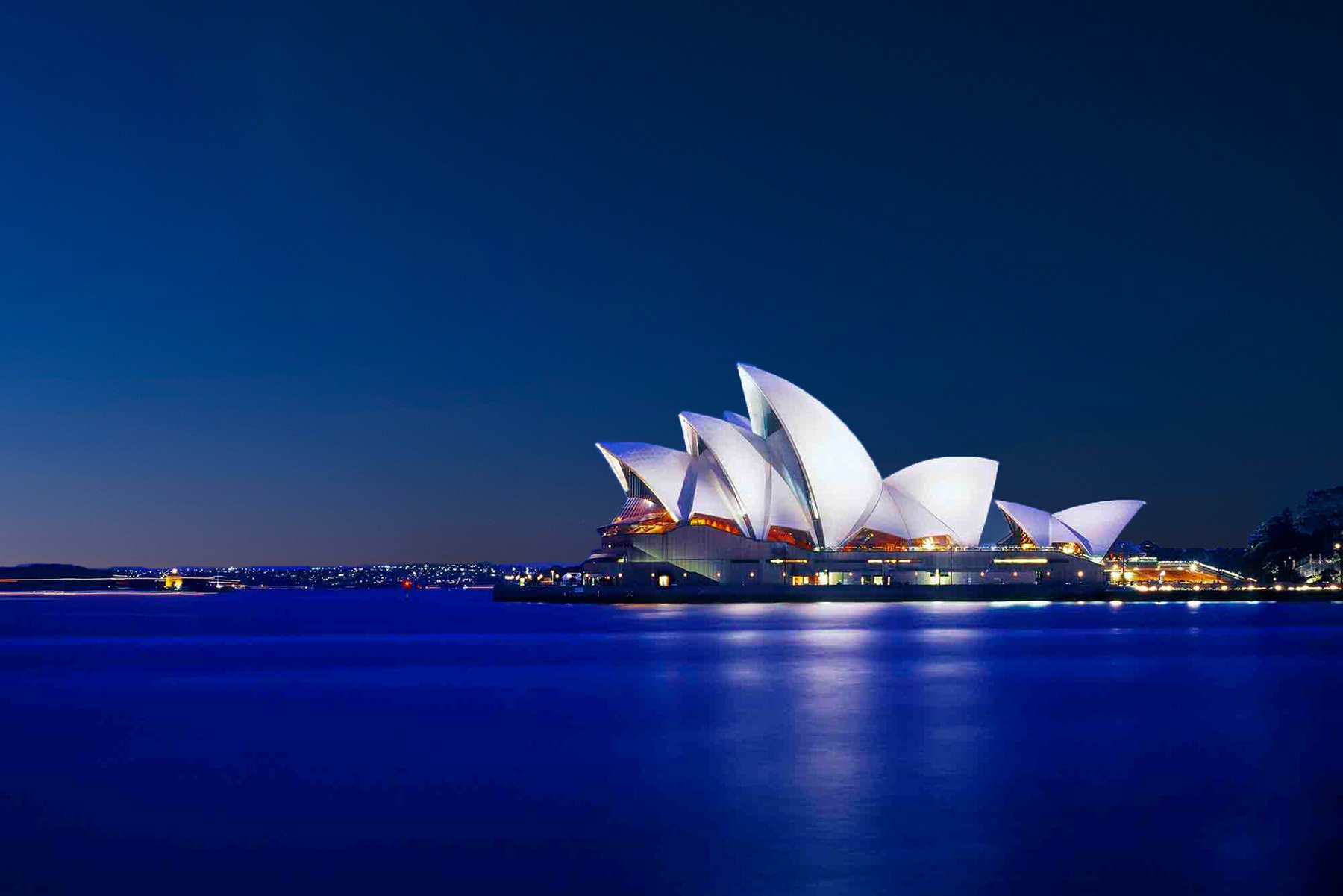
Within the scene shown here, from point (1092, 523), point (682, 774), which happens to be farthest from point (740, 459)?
point (682, 774)

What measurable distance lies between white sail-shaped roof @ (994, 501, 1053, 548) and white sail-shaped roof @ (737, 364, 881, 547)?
1864 cm

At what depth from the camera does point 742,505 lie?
86500 mm

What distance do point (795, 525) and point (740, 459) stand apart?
778 cm

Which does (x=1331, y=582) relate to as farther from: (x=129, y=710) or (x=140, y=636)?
(x=129, y=710)

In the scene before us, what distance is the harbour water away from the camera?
11766 mm

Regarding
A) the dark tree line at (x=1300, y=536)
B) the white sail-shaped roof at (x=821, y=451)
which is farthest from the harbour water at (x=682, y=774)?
the dark tree line at (x=1300, y=536)

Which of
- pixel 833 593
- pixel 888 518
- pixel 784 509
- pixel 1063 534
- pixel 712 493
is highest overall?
pixel 712 493

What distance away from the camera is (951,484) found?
90.8 metres

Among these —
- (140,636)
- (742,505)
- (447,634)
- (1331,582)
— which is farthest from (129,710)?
(1331,582)

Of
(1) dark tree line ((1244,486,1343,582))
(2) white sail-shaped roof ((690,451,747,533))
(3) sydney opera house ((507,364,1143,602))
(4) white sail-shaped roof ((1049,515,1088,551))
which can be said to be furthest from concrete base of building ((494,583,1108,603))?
(1) dark tree line ((1244,486,1343,582))

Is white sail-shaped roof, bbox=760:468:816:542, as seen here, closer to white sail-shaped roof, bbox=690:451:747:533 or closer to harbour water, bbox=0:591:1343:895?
white sail-shaped roof, bbox=690:451:747:533

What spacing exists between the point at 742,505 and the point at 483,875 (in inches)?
2965

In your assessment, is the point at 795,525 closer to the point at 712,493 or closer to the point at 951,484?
the point at 712,493

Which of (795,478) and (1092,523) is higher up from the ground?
(795,478)
